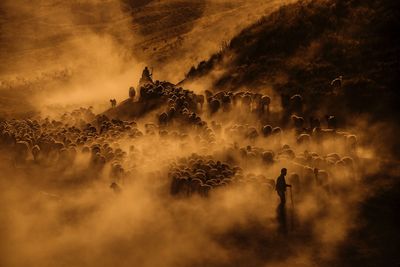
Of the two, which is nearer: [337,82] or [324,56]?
[337,82]

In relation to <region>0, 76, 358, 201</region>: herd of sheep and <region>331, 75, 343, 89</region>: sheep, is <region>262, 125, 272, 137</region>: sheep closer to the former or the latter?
<region>0, 76, 358, 201</region>: herd of sheep

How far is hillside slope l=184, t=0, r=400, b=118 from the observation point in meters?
21.2

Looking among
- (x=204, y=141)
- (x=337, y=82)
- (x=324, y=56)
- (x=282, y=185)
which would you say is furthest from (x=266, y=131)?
(x=324, y=56)

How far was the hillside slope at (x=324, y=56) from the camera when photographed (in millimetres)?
21203

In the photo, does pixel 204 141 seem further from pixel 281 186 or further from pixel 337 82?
pixel 337 82

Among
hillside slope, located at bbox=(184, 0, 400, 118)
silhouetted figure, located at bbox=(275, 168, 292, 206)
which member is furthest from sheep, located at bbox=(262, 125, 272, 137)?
silhouetted figure, located at bbox=(275, 168, 292, 206)

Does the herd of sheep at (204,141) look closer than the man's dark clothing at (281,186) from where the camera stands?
No

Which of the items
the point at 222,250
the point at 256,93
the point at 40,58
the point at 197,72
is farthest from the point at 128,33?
the point at 222,250

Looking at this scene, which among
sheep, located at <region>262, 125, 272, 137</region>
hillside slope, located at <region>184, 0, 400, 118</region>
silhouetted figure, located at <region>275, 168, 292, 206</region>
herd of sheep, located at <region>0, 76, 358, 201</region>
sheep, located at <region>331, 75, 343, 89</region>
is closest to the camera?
silhouetted figure, located at <region>275, 168, 292, 206</region>

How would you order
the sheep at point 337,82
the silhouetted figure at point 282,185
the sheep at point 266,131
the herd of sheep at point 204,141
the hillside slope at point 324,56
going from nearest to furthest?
1. the silhouetted figure at point 282,185
2. the herd of sheep at point 204,141
3. the sheep at point 266,131
4. the hillside slope at point 324,56
5. the sheep at point 337,82

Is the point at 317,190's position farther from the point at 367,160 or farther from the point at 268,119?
the point at 268,119

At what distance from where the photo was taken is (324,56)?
2409 cm

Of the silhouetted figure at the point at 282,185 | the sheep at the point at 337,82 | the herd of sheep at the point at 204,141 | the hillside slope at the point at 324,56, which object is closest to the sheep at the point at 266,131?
the herd of sheep at the point at 204,141

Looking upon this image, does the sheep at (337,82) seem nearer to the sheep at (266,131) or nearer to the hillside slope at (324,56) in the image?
the hillside slope at (324,56)
